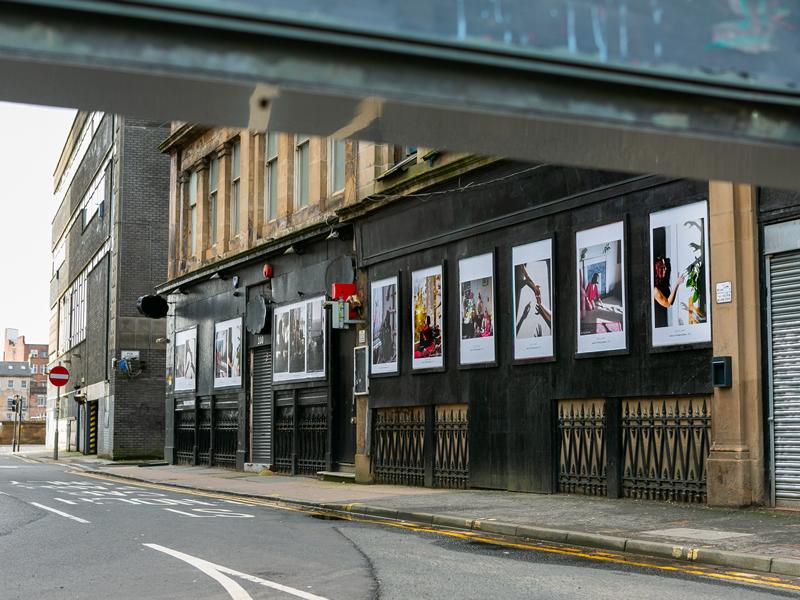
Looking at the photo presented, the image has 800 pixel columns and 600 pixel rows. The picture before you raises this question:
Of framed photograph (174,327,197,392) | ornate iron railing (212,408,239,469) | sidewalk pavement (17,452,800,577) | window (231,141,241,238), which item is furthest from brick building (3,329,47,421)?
sidewalk pavement (17,452,800,577)

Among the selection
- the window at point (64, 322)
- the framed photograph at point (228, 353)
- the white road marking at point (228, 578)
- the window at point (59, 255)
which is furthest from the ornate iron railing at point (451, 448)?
the window at point (59, 255)

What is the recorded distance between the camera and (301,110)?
4.79 metres

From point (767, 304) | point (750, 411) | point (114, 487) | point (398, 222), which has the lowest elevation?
point (114, 487)

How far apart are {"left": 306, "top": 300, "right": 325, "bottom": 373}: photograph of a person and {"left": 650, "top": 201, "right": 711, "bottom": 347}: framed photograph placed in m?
11.3

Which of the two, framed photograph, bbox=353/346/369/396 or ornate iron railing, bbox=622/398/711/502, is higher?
framed photograph, bbox=353/346/369/396

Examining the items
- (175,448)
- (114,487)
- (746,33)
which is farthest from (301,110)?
(175,448)

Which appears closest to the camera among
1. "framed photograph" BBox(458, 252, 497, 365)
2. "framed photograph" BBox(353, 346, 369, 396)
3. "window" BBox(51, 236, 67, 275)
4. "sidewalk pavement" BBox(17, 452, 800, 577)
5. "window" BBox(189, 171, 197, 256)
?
"sidewalk pavement" BBox(17, 452, 800, 577)

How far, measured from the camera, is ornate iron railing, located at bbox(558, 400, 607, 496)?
16.6m

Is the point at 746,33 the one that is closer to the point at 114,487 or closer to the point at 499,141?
the point at 499,141

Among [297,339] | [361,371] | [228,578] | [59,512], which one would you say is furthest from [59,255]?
[228,578]

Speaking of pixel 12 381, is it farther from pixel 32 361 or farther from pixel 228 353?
pixel 228 353

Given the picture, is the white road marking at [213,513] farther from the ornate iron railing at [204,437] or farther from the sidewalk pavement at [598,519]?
the ornate iron railing at [204,437]

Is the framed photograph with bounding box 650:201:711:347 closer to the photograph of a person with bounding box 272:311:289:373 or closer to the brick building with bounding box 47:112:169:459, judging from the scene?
the photograph of a person with bounding box 272:311:289:373

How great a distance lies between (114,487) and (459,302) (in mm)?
9046
